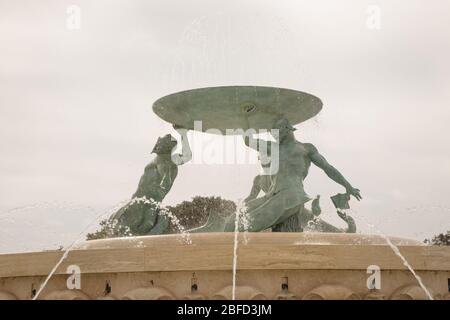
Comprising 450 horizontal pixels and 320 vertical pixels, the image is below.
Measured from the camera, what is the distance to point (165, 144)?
13688mm

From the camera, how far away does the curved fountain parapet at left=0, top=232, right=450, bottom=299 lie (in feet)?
25.5

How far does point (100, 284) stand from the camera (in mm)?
8164

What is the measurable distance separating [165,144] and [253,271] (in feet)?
20.5

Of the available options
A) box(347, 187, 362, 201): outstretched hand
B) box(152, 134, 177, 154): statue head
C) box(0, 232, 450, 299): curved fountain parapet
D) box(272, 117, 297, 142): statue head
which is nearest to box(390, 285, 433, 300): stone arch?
box(0, 232, 450, 299): curved fountain parapet

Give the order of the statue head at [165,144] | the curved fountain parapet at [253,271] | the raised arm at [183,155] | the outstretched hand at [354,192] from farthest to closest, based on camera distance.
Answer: the raised arm at [183,155] → the statue head at [165,144] → the outstretched hand at [354,192] → the curved fountain parapet at [253,271]

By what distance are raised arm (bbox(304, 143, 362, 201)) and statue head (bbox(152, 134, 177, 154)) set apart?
277cm

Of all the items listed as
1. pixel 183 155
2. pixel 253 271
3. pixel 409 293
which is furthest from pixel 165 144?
pixel 409 293

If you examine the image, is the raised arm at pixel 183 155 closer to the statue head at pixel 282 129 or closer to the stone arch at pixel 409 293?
the statue head at pixel 282 129

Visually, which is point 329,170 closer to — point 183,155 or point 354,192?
point 354,192

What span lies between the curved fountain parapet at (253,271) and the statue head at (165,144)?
18.4ft

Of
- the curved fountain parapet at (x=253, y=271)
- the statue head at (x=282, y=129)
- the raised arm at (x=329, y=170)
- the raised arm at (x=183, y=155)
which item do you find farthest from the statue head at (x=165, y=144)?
the curved fountain parapet at (x=253, y=271)

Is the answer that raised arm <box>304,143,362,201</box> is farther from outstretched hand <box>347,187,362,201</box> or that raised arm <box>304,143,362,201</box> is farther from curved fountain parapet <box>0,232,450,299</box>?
curved fountain parapet <box>0,232,450,299</box>

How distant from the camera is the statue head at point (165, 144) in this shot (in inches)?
539
